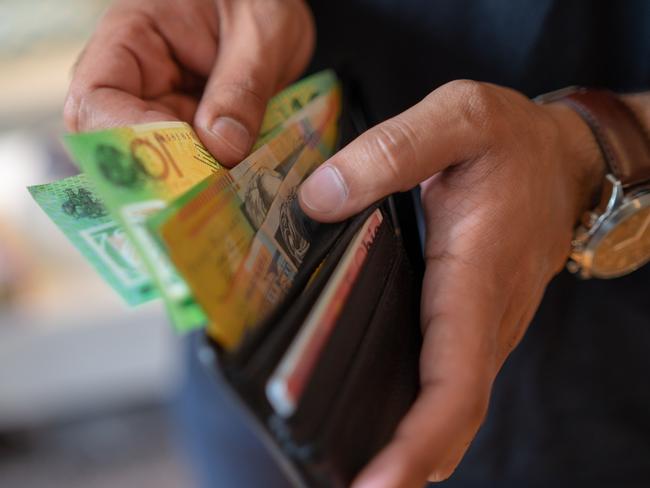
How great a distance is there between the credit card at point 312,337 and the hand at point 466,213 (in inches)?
2.6

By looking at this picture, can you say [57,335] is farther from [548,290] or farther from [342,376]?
[342,376]

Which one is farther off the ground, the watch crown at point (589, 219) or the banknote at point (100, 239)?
the banknote at point (100, 239)

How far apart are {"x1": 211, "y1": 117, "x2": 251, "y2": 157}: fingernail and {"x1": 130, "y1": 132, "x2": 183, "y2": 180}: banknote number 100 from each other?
7 cm

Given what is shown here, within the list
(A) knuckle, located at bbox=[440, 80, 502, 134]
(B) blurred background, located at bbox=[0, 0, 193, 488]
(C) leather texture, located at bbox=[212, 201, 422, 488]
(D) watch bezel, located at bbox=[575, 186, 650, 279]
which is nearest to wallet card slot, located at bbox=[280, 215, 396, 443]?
(C) leather texture, located at bbox=[212, 201, 422, 488]

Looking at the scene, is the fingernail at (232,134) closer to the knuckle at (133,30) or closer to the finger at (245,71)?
the finger at (245,71)

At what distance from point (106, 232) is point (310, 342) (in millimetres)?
187

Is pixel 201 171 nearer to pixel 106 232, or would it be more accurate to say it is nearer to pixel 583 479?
pixel 106 232

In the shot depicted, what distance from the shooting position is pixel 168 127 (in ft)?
1.59

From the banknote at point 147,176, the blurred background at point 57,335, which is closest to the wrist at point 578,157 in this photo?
the banknote at point 147,176

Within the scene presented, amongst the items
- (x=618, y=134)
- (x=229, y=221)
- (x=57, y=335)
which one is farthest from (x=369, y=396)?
(x=57, y=335)

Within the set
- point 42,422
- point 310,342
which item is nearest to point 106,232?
point 310,342

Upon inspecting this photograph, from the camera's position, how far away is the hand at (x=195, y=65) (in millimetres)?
556

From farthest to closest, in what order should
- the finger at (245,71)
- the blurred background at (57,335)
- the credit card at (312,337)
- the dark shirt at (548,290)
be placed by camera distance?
the blurred background at (57,335), the dark shirt at (548,290), the finger at (245,71), the credit card at (312,337)

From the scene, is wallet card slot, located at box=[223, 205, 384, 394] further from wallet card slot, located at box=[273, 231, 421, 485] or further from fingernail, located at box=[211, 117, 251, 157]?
fingernail, located at box=[211, 117, 251, 157]
